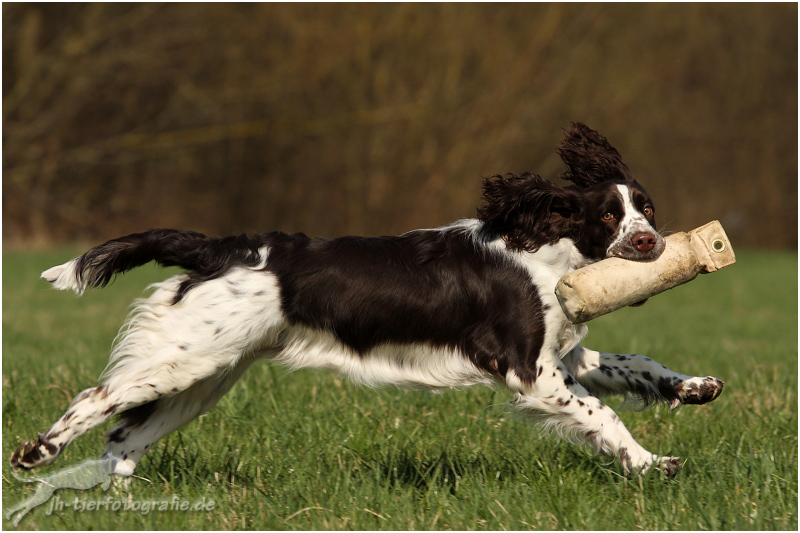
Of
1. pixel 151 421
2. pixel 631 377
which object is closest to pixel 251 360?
pixel 151 421

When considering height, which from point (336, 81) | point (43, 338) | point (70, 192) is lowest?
point (70, 192)

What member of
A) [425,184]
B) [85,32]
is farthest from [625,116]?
[85,32]

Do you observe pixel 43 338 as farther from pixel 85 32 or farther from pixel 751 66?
pixel 751 66

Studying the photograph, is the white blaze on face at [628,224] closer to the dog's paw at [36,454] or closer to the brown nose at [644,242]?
the brown nose at [644,242]

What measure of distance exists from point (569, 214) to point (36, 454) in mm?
2414

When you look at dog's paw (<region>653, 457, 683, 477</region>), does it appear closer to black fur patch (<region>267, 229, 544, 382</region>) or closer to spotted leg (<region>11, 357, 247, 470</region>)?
black fur patch (<region>267, 229, 544, 382</region>)

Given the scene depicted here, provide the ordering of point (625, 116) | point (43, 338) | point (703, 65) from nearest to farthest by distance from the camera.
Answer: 1. point (43, 338)
2. point (625, 116)
3. point (703, 65)

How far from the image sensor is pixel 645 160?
69.2ft

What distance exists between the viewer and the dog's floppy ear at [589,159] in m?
4.28

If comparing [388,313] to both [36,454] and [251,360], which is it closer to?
[251,360]

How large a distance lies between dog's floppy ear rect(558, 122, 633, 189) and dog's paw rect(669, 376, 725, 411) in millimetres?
986

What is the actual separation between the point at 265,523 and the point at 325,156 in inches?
633

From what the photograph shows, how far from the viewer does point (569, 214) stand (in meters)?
4.05

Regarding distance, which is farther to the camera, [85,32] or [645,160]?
[645,160]
